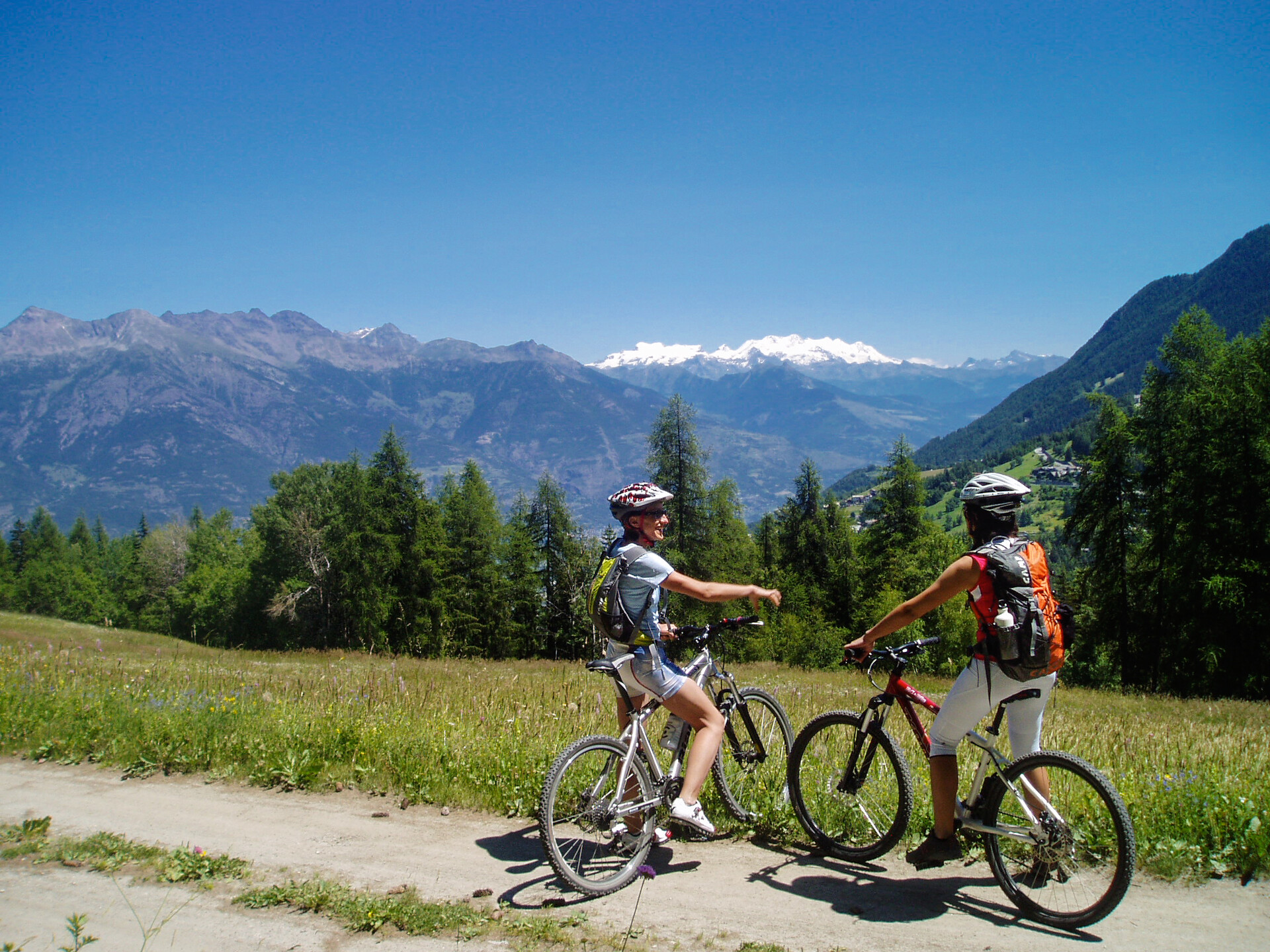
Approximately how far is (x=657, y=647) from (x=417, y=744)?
10.2 feet

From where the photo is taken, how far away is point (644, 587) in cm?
443

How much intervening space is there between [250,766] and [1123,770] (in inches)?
295

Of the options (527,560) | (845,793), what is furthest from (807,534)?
(845,793)

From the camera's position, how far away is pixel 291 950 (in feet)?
11.7

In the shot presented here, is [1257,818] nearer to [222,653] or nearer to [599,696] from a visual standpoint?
[599,696]

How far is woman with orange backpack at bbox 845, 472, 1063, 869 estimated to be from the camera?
3758mm

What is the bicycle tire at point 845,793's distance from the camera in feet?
15.0

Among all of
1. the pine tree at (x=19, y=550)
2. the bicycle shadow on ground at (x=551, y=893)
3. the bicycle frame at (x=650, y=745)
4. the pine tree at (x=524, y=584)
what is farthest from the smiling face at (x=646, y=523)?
the pine tree at (x=19, y=550)

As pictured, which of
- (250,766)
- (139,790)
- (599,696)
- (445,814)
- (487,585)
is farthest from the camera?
(487,585)

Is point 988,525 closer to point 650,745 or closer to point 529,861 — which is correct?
point 650,745

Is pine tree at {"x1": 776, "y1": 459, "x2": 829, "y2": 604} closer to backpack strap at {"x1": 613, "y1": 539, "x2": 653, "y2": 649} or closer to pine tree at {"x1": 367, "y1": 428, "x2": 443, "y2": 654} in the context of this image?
pine tree at {"x1": 367, "y1": 428, "x2": 443, "y2": 654}

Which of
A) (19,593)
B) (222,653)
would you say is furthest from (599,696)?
(19,593)

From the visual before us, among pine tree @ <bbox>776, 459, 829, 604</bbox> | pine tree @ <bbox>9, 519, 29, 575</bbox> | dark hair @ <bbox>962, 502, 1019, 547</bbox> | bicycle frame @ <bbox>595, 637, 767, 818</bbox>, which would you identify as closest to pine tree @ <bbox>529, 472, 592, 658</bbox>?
pine tree @ <bbox>776, 459, 829, 604</bbox>

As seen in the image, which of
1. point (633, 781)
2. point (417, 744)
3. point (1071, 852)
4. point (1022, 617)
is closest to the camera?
point (1022, 617)
